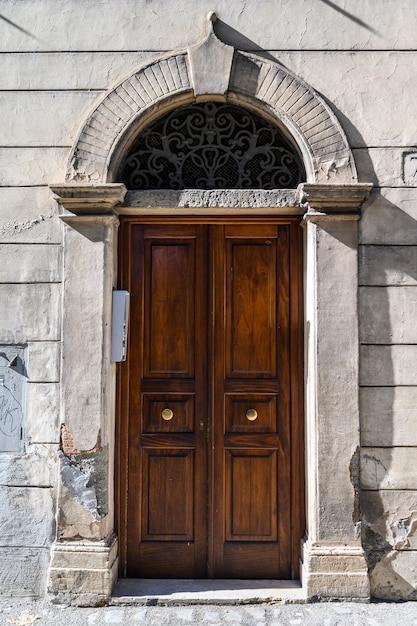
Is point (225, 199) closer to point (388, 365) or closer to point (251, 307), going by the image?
point (251, 307)

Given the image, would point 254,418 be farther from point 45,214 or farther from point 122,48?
point 122,48

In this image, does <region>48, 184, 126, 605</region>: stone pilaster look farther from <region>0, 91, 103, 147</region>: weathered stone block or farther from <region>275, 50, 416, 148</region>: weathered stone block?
<region>275, 50, 416, 148</region>: weathered stone block

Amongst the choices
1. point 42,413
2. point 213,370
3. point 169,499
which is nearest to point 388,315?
point 213,370

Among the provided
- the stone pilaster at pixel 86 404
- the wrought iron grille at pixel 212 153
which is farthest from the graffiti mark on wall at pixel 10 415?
the wrought iron grille at pixel 212 153

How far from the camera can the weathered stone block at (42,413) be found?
421cm

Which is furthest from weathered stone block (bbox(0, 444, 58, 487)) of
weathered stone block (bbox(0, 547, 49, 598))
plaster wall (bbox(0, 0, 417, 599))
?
weathered stone block (bbox(0, 547, 49, 598))

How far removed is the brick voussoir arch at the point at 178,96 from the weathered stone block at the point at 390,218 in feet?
1.40

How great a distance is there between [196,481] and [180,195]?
214cm

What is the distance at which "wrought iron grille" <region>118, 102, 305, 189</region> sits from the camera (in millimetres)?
4402

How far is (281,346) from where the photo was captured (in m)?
4.43

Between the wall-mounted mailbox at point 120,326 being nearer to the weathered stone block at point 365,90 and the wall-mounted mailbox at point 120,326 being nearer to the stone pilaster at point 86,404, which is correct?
the stone pilaster at point 86,404

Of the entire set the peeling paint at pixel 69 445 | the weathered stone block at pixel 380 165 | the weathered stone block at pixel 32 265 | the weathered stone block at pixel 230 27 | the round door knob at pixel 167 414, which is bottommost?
the peeling paint at pixel 69 445

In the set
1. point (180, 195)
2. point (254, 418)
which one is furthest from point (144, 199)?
point (254, 418)

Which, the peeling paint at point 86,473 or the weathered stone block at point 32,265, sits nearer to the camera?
the peeling paint at point 86,473
